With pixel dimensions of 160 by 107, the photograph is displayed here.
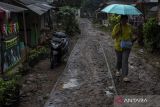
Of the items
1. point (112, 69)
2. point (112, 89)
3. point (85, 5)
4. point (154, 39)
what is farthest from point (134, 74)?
point (85, 5)

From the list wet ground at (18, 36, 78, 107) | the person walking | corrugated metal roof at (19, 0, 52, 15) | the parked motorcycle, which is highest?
corrugated metal roof at (19, 0, 52, 15)

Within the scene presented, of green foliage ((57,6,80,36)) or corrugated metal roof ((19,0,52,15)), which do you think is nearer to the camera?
corrugated metal roof ((19,0,52,15))

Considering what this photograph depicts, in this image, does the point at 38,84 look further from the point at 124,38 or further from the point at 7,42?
the point at 124,38

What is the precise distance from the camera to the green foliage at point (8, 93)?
823 centimetres

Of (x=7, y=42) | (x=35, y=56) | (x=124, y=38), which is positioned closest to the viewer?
(x=124, y=38)

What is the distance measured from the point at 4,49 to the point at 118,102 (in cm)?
545

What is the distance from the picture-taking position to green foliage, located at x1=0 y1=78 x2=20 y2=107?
8.23m

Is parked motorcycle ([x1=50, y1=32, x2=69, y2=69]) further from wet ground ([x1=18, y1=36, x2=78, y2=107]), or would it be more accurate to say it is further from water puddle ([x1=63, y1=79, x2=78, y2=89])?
water puddle ([x1=63, y1=79, x2=78, y2=89])

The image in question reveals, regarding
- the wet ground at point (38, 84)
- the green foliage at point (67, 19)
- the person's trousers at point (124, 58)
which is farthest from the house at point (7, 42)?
the green foliage at point (67, 19)

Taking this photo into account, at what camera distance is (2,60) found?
41.2ft

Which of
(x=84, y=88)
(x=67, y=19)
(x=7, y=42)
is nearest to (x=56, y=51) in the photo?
(x=7, y=42)

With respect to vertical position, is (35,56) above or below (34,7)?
below

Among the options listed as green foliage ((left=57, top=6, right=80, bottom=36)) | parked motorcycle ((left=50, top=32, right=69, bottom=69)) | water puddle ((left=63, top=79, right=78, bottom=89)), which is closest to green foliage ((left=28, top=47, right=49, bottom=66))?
parked motorcycle ((left=50, top=32, right=69, bottom=69))

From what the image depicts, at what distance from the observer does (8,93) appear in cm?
850
